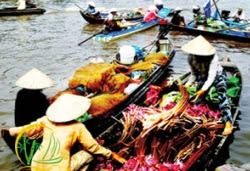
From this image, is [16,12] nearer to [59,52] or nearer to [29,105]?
[59,52]

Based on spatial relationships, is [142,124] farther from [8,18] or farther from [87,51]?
[8,18]

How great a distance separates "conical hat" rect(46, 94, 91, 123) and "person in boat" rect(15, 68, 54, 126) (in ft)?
3.25

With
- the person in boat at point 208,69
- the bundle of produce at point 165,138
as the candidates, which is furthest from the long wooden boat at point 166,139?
the person in boat at point 208,69

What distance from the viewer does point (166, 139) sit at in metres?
4.98

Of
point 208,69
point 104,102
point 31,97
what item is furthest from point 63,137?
point 208,69

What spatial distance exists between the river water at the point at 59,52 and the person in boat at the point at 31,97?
3.61ft

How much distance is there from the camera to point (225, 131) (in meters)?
5.11

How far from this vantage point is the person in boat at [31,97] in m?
4.98

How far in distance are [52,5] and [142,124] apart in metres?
20.4

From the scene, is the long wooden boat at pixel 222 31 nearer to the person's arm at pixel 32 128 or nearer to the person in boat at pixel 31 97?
the person in boat at pixel 31 97

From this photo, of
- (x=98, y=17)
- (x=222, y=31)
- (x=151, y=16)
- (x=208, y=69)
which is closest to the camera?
(x=208, y=69)

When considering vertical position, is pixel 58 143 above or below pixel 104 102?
above

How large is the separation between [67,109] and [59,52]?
29.6ft

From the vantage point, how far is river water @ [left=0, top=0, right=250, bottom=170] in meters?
6.80
